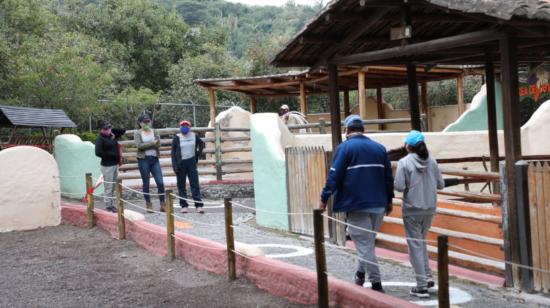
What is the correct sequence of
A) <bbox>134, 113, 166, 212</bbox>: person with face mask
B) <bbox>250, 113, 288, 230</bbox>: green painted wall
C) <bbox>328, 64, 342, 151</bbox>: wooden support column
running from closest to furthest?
<bbox>328, 64, 342, 151</bbox>: wooden support column < <bbox>250, 113, 288, 230</bbox>: green painted wall < <bbox>134, 113, 166, 212</bbox>: person with face mask

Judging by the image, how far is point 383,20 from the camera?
8211 mm

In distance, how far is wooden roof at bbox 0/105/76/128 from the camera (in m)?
13.2

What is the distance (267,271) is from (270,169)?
4372mm

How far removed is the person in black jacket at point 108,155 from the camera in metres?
12.1

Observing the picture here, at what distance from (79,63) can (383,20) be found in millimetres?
12733

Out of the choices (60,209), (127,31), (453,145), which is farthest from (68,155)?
(127,31)

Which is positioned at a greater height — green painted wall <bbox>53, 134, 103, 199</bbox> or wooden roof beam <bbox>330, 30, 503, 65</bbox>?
wooden roof beam <bbox>330, 30, 503, 65</bbox>

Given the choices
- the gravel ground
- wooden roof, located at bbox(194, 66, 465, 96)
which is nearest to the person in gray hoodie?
the gravel ground

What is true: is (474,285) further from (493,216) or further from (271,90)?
(271,90)

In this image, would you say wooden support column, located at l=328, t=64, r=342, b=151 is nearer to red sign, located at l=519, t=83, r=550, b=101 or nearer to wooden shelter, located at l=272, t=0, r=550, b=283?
wooden shelter, located at l=272, t=0, r=550, b=283

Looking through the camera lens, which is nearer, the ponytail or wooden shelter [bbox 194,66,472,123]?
the ponytail

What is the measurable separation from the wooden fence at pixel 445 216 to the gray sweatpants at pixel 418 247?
0.64 metres

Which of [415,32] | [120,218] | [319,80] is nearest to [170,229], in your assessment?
[120,218]

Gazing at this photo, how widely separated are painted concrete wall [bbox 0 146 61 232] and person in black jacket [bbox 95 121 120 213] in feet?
2.73
